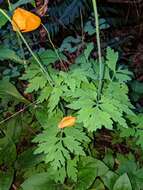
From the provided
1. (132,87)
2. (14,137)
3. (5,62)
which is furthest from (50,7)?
(14,137)

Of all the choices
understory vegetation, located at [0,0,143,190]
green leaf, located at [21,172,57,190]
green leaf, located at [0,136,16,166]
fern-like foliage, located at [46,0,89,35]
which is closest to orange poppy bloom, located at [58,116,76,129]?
understory vegetation, located at [0,0,143,190]

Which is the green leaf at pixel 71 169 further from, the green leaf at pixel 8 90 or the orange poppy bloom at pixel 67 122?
the green leaf at pixel 8 90

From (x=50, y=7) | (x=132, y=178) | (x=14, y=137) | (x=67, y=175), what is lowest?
(x=132, y=178)

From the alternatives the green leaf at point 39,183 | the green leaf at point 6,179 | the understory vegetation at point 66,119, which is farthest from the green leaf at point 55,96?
the green leaf at point 6,179

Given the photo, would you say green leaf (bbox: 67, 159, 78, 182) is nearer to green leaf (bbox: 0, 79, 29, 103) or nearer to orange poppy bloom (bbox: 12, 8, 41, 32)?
green leaf (bbox: 0, 79, 29, 103)

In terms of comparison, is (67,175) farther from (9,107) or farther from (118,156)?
(9,107)

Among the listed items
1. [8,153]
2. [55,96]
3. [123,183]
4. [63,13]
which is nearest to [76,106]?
[55,96]

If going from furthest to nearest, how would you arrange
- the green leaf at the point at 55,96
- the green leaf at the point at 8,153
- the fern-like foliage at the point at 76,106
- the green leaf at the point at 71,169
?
the green leaf at the point at 8,153, the green leaf at the point at 71,169, the green leaf at the point at 55,96, the fern-like foliage at the point at 76,106

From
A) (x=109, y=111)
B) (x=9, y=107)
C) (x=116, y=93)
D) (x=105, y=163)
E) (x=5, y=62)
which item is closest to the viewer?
(x=109, y=111)
